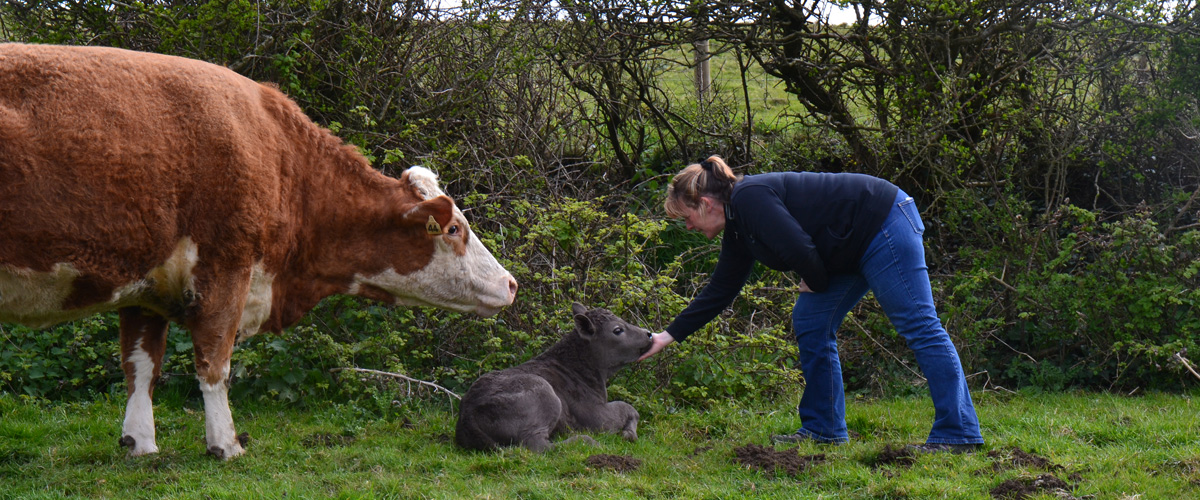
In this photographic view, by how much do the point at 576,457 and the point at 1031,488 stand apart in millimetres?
2350

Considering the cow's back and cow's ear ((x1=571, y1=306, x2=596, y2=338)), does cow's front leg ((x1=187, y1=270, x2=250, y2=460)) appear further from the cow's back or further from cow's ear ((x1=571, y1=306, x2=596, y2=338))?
cow's ear ((x1=571, y1=306, x2=596, y2=338))

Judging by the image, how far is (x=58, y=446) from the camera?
6.01m

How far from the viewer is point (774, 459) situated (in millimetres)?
5188

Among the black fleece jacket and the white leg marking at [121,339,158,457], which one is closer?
the black fleece jacket

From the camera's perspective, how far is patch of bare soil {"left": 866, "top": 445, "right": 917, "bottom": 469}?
5.10 meters

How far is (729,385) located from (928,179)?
409 centimetres

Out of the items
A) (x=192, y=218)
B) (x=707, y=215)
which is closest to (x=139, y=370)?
(x=192, y=218)

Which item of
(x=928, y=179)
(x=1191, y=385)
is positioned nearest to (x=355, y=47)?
(x=928, y=179)

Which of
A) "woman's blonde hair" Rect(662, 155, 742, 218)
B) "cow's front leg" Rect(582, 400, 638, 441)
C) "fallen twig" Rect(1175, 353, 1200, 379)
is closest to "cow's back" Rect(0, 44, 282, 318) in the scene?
"woman's blonde hair" Rect(662, 155, 742, 218)

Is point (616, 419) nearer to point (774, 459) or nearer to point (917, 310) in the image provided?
point (774, 459)

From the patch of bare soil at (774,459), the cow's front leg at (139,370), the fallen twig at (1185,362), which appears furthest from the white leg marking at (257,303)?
the fallen twig at (1185,362)

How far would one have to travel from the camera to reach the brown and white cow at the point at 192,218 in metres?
4.59

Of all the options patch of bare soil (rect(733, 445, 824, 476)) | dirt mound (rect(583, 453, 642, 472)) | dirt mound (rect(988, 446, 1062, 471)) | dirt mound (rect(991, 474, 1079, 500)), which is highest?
dirt mound (rect(991, 474, 1079, 500))

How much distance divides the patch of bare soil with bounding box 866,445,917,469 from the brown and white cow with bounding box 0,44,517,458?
8.25 ft
